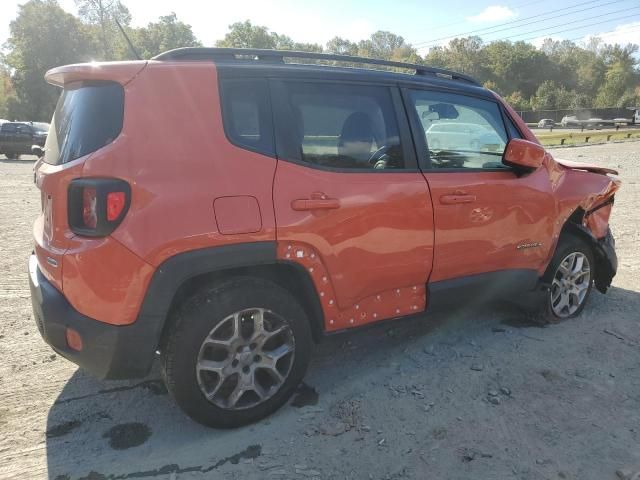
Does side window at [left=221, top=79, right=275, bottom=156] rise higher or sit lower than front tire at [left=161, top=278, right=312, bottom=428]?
higher

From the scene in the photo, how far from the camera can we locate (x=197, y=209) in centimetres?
233

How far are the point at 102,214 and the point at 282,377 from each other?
1286mm

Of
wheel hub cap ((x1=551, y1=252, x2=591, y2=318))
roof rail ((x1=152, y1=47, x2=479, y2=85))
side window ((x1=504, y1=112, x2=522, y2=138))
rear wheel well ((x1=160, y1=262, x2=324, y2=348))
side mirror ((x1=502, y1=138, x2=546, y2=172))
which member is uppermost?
roof rail ((x1=152, y1=47, x2=479, y2=85))

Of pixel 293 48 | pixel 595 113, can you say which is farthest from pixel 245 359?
pixel 293 48

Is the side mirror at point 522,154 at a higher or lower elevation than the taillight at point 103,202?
higher

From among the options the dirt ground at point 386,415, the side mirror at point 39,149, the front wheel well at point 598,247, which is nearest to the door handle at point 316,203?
the dirt ground at point 386,415

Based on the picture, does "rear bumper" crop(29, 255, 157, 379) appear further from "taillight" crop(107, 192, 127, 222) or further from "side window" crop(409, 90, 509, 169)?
"side window" crop(409, 90, 509, 169)

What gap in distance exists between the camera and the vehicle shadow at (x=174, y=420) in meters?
2.40

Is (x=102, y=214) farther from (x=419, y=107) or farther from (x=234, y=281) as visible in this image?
(x=419, y=107)

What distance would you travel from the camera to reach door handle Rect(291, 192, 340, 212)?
2568 millimetres

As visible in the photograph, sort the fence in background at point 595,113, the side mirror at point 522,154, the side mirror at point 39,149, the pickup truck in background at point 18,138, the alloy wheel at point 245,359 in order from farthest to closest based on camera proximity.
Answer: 1. the fence in background at point 595,113
2. the pickup truck in background at point 18,138
3. the side mirror at point 39,149
4. the side mirror at point 522,154
5. the alloy wheel at point 245,359

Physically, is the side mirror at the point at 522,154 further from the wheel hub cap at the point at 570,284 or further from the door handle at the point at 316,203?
the door handle at the point at 316,203

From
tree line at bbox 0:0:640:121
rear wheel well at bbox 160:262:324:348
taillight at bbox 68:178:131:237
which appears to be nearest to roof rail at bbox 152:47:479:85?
taillight at bbox 68:178:131:237

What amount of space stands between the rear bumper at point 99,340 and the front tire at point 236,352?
136mm
